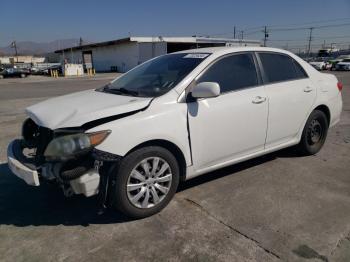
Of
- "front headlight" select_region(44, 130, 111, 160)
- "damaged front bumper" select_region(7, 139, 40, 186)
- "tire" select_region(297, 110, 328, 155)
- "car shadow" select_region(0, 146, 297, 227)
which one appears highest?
"front headlight" select_region(44, 130, 111, 160)

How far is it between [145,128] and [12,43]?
7860cm

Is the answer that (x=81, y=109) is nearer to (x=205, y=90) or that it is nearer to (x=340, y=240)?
(x=205, y=90)

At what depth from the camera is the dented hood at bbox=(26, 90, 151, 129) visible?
2.95 metres

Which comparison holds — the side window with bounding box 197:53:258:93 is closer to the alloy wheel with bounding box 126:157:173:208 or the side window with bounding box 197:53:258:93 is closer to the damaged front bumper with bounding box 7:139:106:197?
the alloy wheel with bounding box 126:157:173:208

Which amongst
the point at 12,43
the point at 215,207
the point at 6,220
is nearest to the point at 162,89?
the point at 215,207

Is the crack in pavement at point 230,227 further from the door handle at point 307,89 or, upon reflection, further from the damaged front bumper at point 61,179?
the door handle at point 307,89

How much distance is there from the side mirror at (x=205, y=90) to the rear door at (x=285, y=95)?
3.52 ft

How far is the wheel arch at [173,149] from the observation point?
3105 mm

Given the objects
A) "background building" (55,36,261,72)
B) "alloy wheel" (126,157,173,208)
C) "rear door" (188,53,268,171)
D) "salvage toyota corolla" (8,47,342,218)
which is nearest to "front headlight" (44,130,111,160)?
"salvage toyota corolla" (8,47,342,218)

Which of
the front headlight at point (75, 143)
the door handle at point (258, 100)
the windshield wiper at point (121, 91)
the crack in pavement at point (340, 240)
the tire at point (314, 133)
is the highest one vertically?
the windshield wiper at point (121, 91)

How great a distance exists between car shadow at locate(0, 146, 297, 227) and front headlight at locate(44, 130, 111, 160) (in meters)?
0.77

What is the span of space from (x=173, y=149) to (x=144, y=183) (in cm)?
47

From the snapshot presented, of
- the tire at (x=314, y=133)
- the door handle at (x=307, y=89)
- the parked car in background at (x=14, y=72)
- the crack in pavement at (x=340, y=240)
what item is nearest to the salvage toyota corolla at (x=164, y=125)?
the door handle at (x=307, y=89)

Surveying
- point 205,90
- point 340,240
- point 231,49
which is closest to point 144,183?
point 205,90
